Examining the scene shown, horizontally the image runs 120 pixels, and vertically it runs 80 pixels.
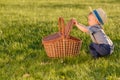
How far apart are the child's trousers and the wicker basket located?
0.32m

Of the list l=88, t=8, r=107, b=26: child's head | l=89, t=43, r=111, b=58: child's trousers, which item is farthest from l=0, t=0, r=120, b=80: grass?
l=88, t=8, r=107, b=26: child's head

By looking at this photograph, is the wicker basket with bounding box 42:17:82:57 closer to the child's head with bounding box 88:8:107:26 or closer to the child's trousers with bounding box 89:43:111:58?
the child's trousers with bounding box 89:43:111:58

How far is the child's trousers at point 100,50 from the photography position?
6.73m

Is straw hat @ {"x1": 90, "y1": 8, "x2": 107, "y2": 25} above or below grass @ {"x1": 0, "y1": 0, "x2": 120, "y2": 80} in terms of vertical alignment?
above

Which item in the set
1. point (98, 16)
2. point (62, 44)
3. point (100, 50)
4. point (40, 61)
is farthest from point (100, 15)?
point (40, 61)

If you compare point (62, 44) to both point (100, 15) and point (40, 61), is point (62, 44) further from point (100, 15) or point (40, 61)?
point (100, 15)

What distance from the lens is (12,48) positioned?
7227 mm

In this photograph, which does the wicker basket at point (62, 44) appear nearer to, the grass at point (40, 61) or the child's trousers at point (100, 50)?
the grass at point (40, 61)

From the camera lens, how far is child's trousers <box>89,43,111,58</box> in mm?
6727

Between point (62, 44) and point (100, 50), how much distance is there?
0.72 metres

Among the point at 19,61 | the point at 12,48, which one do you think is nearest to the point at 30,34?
the point at 12,48

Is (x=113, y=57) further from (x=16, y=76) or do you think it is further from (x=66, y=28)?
(x=16, y=76)

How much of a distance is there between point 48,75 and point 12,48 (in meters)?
1.77

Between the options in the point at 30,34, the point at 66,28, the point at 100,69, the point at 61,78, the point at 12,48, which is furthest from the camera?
the point at 30,34
